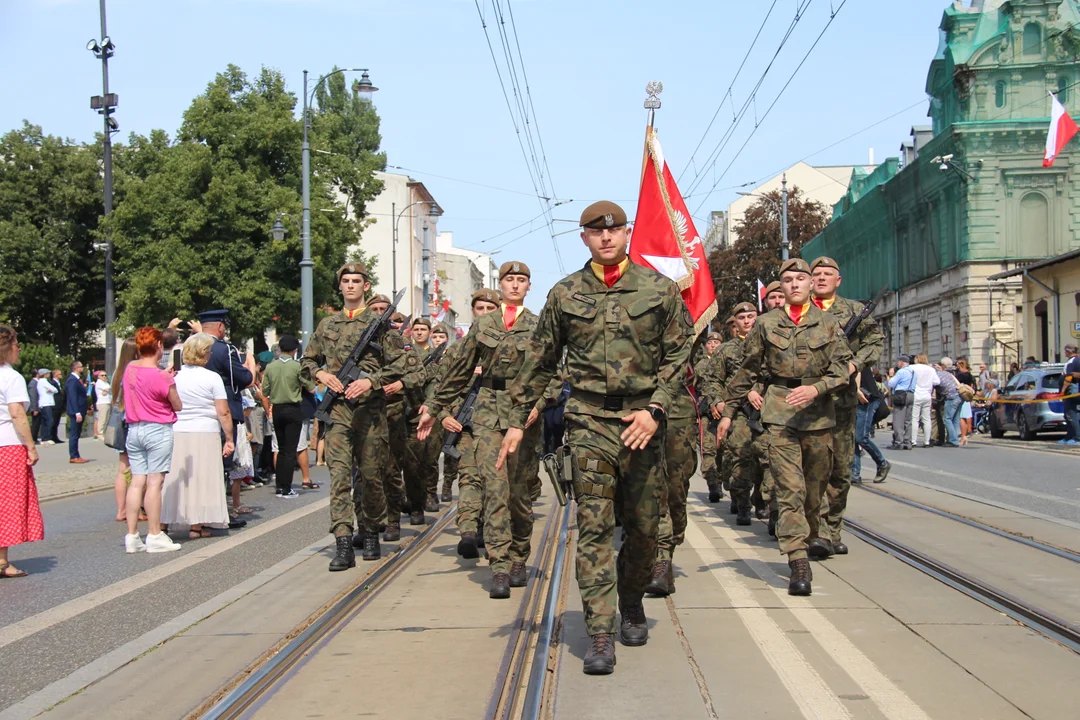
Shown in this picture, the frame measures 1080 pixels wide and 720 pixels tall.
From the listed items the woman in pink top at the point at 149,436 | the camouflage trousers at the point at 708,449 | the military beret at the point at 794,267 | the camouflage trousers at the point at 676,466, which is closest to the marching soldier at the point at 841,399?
the military beret at the point at 794,267

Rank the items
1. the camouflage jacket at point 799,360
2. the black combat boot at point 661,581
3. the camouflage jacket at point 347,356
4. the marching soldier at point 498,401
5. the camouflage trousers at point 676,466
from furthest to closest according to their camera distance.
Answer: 1. the camouflage jacket at point 347,356
2. the camouflage jacket at point 799,360
3. the marching soldier at point 498,401
4. the camouflage trousers at point 676,466
5. the black combat boot at point 661,581

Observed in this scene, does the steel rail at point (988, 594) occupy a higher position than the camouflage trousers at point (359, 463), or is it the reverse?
the camouflage trousers at point (359, 463)

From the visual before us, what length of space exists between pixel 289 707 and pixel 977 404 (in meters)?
27.6

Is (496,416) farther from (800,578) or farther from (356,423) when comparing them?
(800,578)

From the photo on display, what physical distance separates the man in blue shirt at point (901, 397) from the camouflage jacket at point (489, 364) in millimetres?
15307

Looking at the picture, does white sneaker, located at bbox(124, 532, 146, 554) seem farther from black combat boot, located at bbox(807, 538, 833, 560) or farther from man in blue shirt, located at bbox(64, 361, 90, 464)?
man in blue shirt, located at bbox(64, 361, 90, 464)

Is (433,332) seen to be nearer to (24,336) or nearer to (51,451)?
(51,451)

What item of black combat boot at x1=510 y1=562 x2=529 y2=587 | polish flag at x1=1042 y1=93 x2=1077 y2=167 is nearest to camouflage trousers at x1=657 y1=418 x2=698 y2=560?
black combat boot at x1=510 y1=562 x2=529 y2=587

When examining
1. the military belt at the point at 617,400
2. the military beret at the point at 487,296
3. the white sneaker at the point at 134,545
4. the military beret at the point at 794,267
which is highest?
the military beret at the point at 794,267

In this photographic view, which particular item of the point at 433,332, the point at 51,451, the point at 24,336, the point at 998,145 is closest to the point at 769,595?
the point at 433,332

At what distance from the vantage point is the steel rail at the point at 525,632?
187 inches

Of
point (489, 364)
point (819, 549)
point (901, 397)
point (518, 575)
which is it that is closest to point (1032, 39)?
point (901, 397)

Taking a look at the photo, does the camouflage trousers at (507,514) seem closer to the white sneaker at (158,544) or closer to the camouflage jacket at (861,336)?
the camouflage jacket at (861,336)

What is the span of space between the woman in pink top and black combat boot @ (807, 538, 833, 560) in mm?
4959
